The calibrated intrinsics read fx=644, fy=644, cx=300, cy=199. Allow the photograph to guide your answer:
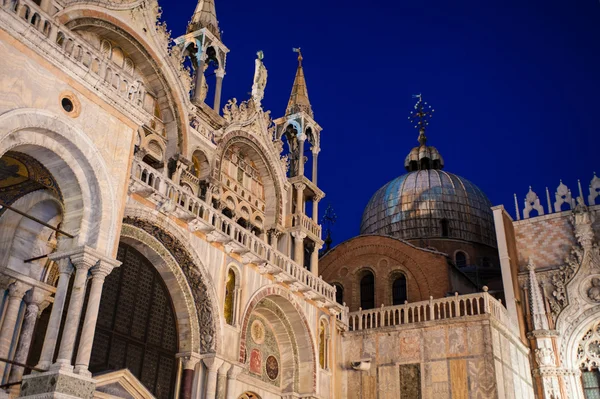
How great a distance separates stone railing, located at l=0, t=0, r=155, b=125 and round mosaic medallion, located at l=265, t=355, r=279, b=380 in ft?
29.6

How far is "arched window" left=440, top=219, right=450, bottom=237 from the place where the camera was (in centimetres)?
3669

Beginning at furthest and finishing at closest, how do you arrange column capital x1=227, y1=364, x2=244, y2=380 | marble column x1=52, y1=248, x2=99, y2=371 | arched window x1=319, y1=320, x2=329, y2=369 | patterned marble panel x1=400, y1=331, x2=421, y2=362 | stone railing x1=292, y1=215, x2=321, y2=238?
stone railing x1=292, y1=215, x2=321, y2=238, patterned marble panel x1=400, y1=331, x2=421, y2=362, arched window x1=319, y1=320, x2=329, y2=369, column capital x1=227, y1=364, x2=244, y2=380, marble column x1=52, y1=248, x2=99, y2=371

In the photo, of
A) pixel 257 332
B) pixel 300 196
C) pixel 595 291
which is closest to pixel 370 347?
pixel 257 332

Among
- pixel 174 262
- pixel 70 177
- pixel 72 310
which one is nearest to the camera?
pixel 72 310

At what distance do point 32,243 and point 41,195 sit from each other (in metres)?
0.97

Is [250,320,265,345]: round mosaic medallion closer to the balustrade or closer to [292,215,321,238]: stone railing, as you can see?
the balustrade

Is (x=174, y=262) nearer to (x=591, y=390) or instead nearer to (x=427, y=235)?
(x=591, y=390)

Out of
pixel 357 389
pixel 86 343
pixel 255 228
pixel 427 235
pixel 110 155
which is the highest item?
pixel 427 235

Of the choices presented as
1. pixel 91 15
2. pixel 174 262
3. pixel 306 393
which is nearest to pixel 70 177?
pixel 174 262

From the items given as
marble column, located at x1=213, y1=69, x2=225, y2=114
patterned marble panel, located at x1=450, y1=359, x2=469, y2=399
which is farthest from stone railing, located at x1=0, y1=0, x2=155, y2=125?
patterned marble panel, located at x1=450, y1=359, x2=469, y2=399

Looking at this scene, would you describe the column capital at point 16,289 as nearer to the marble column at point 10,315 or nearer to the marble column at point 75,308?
the marble column at point 10,315

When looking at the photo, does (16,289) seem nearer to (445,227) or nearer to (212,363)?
(212,363)

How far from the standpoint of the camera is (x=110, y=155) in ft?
37.3

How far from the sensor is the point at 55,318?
33.0 ft
